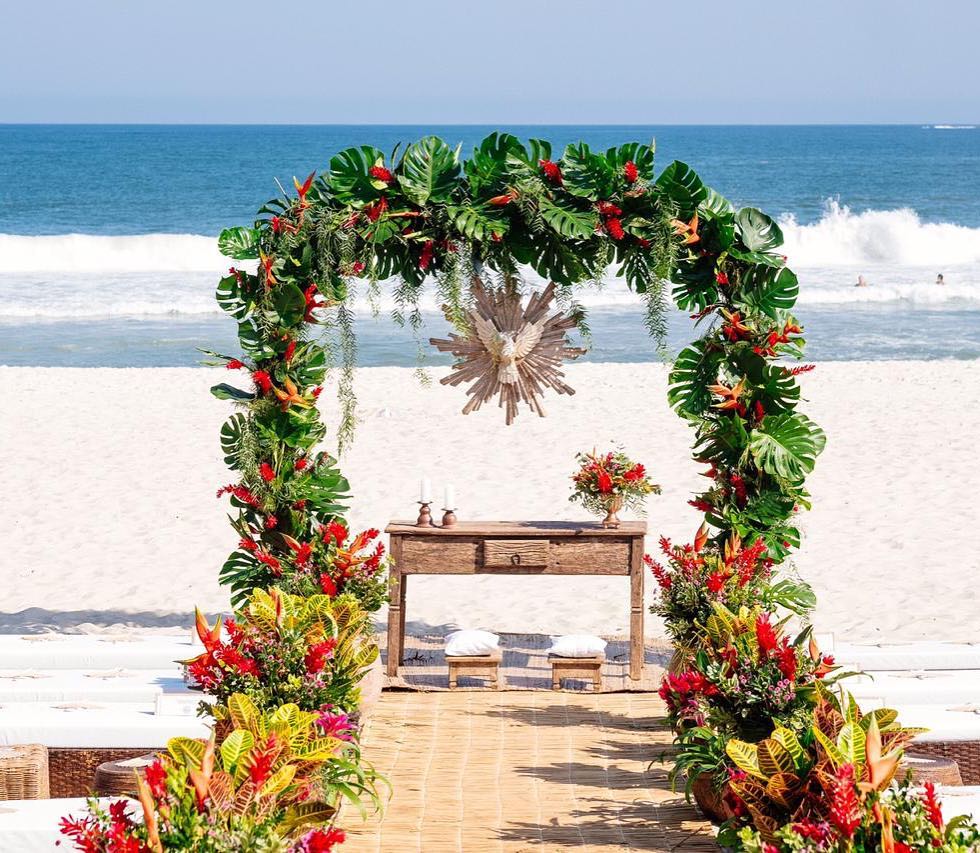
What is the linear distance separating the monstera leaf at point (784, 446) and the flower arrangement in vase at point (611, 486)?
0.94m

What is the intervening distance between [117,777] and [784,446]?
3719 mm

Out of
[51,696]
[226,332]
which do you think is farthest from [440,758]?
[226,332]

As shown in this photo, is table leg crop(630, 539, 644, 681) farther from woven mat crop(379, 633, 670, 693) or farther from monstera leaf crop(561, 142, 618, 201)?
monstera leaf crop(561, 142, 618, 201)

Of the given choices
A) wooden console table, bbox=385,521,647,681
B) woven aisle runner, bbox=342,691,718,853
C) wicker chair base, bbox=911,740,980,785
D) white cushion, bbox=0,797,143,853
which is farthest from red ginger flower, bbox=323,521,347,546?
wicker chair base, bbox=911,740,980,785

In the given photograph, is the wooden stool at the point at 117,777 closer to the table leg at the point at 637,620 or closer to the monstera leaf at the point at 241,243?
the monstera leaf at the point at 241,243

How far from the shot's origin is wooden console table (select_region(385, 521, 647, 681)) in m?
7.91

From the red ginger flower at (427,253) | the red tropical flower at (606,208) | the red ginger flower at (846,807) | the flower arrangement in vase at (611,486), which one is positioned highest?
the red tropical flower at (606,208)

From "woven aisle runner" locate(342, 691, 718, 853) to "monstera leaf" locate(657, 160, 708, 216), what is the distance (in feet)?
8.57

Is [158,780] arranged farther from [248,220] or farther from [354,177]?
[248,220]

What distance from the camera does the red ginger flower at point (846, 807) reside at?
3.72 metres

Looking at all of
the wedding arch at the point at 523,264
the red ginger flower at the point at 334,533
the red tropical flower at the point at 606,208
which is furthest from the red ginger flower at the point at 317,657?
the red tropical flower at the point at 606,208

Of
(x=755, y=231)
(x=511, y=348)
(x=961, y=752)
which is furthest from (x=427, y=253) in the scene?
(x=961, y=752)

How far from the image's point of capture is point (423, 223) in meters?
7.32

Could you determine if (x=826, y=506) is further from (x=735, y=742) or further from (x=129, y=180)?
(x=129, y=180)
